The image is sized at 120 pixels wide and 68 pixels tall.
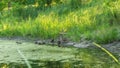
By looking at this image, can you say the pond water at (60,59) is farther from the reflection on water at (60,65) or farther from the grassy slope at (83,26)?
the grassy slope at (83,26)

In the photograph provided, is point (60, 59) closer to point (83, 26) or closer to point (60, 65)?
point (60, 65)

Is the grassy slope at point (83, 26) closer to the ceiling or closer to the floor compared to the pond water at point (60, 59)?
closer to the ceiling

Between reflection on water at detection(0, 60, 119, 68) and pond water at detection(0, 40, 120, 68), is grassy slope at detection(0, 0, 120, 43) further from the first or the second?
reflection on water at detection(0, 60, 119, 68)

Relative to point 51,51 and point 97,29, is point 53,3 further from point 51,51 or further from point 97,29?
point 51,51

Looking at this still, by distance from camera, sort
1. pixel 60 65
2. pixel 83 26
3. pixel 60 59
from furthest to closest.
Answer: pixel 83 26
pixel 60 59
pixel 60 65

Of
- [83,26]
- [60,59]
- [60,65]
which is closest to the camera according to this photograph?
[60,65]

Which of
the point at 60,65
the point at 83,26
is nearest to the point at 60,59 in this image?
the point at 60,65

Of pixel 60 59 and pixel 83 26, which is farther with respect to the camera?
pixel 83 26

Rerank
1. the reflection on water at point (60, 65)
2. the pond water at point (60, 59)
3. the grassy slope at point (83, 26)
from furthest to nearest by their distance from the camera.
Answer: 1. the grassy slope at point (83, 26)
2. the pond water at point (60, 59)
3. the reflection on water at point (60, 65)

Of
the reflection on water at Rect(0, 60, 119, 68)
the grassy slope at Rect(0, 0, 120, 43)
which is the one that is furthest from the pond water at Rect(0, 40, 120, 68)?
the grassy slope at Rect(0, 0, 120, 43)

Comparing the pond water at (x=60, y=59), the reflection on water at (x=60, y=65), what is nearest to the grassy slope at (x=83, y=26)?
the pond water at (x=60, y=59)

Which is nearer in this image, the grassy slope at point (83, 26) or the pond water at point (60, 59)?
the pond water at point (60, 59)

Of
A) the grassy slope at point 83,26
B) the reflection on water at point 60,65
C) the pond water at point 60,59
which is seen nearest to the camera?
the reflection on water at point 60,65

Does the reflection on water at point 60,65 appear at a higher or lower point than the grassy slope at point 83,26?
lower
